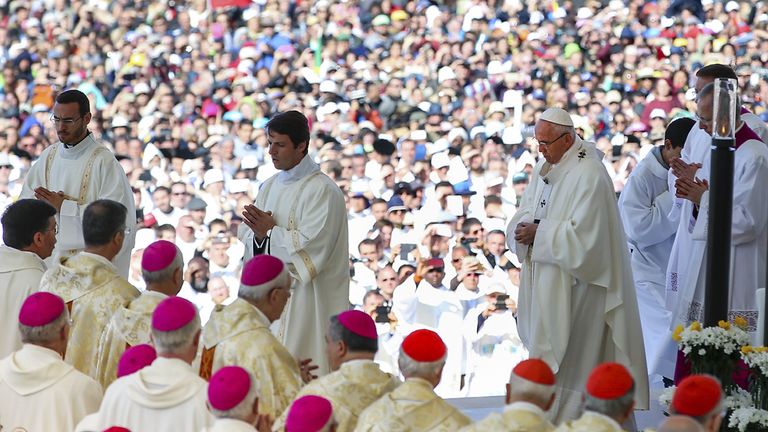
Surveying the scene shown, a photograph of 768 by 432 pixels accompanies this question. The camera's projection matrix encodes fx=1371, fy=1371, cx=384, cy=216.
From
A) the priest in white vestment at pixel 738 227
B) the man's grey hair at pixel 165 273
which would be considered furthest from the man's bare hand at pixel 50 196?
the priest in white vestment at pixel 738 227

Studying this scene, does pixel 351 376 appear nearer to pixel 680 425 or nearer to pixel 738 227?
pixel 680 425

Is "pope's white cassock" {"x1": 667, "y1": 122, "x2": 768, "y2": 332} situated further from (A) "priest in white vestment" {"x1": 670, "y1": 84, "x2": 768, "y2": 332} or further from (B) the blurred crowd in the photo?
(B) the blurred crowd

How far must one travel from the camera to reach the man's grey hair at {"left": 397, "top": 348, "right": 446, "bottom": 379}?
4324 mm

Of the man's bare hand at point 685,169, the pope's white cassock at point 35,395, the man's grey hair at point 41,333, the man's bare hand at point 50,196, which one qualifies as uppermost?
the man's bare hand at point 685,169

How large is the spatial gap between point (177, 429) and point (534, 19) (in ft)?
50.1

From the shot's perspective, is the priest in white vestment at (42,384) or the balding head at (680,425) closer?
the balding head at (680,425)

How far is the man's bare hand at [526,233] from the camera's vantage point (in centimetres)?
663

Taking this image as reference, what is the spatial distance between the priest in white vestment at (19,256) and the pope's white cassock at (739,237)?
3.23 metres

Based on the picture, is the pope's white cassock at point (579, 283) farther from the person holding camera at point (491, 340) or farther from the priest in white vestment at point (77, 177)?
the person holding camera at point (491, 340)

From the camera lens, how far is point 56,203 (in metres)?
7.10

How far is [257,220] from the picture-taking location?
22.4ft

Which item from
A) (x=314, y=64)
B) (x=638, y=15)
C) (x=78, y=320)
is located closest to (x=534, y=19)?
(x=638, y=15)

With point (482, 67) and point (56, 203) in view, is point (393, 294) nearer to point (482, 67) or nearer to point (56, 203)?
point (56, 203)

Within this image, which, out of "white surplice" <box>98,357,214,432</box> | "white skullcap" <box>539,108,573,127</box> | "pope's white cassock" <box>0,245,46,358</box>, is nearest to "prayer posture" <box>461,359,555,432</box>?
"white surplice" <box>98,357,214,432</box>
